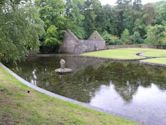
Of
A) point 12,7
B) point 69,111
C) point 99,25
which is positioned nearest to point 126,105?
point 69,111

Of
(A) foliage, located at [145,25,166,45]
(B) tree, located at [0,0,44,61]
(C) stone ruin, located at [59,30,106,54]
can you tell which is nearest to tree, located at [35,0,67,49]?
(C) stone ruin, located at [59,30,106,54]

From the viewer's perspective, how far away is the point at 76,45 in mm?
40688

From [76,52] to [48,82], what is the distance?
2407 centimetres

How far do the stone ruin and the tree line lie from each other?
3.60ft

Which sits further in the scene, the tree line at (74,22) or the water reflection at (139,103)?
the water reflection at (139,103)

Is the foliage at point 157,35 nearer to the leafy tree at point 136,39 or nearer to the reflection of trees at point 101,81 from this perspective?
the leafy tree at point 136,39

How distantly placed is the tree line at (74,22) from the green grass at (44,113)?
166 cm

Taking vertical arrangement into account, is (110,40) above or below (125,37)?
below

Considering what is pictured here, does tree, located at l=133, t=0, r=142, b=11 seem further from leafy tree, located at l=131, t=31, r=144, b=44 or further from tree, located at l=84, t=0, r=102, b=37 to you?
tree, located at l=84, t=0, r=102, b=37

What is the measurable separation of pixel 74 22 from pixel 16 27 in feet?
117

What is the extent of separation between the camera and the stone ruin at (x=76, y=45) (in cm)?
4066

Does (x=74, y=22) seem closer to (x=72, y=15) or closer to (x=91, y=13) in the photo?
(x=72, y=15)

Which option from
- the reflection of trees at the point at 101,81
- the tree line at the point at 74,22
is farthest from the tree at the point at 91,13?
the reflection of trees at the point at 101,81

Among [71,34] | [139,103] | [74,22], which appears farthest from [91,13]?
[139,103]
